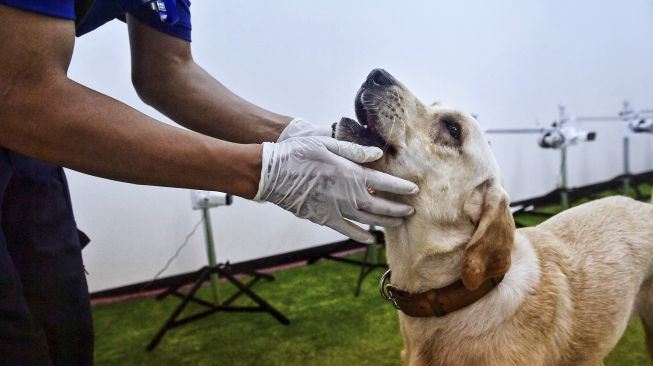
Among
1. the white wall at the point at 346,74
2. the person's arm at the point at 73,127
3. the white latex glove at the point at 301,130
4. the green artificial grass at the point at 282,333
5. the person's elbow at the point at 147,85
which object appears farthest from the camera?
the white wall at the point at 346,74

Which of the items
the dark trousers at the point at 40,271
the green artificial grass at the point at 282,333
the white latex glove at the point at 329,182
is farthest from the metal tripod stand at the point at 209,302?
the white latex glove at the point at 329,182

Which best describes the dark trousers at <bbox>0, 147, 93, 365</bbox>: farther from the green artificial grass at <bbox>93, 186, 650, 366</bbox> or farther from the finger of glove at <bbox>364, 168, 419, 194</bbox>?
the green artificial grass at <bbox>93, 186, 650, 366</bbox>

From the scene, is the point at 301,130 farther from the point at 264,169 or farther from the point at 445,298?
the point at 445,298

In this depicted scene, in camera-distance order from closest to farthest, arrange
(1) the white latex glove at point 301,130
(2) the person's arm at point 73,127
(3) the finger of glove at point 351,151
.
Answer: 1. (2) the person's arm at point 73,127
2. (3) the finger of glove at point 351,151
3. (1) the white latex glove at point 301,130

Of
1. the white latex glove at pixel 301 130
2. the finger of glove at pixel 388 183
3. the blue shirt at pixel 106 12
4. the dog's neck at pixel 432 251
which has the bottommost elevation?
the dog's neck at pixel 432 251

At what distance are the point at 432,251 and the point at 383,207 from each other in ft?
0.71

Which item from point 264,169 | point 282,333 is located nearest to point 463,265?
point 264,169

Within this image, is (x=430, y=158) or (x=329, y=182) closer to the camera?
(x=329, y=182)

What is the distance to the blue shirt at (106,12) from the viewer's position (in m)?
0.91

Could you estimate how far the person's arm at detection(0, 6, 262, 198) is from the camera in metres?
0.89

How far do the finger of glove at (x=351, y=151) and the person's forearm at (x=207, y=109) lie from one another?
0.43 metres

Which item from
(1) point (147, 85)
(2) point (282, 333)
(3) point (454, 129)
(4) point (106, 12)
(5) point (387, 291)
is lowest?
(2) point (282, 333)

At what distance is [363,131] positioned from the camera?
1.43 metres

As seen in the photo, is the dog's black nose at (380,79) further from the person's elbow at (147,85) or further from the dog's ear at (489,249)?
the person's elbow at (147,85)
